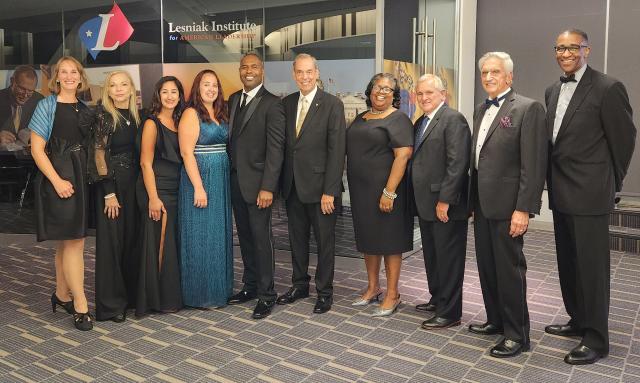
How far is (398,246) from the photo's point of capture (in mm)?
4164

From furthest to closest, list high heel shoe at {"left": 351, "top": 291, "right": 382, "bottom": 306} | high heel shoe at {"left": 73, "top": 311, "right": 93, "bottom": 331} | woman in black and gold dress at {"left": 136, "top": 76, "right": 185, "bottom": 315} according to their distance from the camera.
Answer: high heel shoe at {"left": 351, "top": 291, "right": 382, "bottom": 306} < woman in black and gold dress at {"left": 136, "top": 76, "right": 185, "bottom": 315} < high heel shoe at {"left": 73, "top": 311, "right": 93, "bottom": 331}

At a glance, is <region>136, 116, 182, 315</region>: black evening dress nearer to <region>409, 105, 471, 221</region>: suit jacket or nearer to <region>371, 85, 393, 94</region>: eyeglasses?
<region>371, 85, 393, 94</region>: eyeglasses

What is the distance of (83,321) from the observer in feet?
13.3

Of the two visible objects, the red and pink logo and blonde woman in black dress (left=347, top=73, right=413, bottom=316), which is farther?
the red and pink logo

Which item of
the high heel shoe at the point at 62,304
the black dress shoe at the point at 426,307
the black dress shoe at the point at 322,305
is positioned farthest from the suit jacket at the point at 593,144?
the high heel shoe at the point at 62,304

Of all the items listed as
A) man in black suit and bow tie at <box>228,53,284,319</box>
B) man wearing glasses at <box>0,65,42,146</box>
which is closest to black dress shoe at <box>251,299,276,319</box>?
man in black suit and bow tie at <box>228,53,284,319</box>

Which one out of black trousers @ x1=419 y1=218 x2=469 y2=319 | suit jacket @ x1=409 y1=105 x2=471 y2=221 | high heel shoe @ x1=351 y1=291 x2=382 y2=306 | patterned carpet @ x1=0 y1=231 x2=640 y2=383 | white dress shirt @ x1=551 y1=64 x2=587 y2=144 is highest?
white dress shirt @ x1=551 y1=64 x2=587 y2=144

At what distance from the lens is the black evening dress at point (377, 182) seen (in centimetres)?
405

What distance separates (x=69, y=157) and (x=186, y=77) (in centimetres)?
216

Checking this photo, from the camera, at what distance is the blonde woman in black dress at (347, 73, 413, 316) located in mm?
4035

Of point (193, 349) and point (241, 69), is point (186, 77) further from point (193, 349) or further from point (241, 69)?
point (193, 349)

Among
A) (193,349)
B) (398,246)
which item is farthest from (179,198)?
(398,246)

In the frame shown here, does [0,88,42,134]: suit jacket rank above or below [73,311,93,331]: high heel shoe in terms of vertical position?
above

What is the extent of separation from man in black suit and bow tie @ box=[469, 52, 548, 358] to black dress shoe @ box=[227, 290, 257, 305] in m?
1.79
